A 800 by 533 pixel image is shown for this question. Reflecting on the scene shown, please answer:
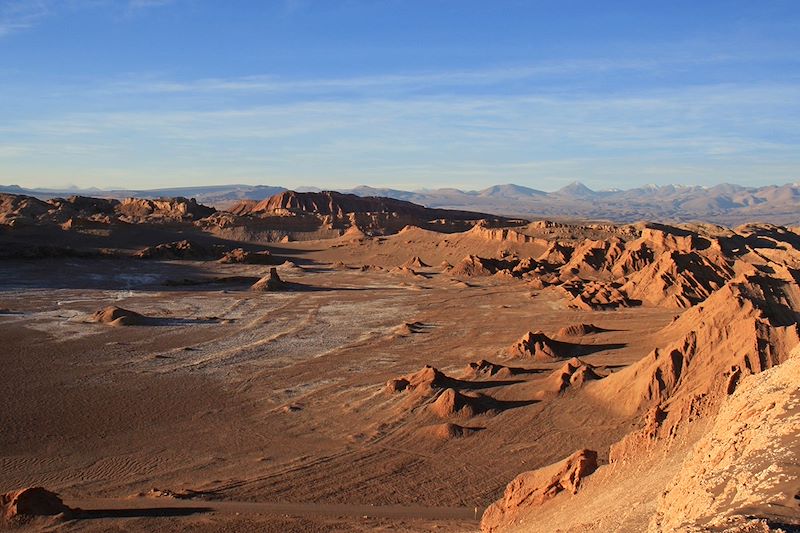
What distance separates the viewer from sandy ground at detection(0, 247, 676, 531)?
12805 millimetres

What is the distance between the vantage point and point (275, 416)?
59.1 feet

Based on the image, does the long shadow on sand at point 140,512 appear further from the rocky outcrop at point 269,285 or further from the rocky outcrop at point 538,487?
the rocky outcrop at point 269,285

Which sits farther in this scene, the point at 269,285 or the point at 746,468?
the point at 269,285

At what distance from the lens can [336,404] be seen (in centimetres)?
1888

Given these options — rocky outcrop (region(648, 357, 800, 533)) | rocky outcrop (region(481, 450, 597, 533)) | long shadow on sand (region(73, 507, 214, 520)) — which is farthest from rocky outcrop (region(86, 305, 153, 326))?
rocky outcrop (region(648, 357, 800, 533))

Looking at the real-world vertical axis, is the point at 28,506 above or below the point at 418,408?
above

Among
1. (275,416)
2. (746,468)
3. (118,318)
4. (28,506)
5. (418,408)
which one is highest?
(746,468)

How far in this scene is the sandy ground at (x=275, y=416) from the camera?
12.8 m

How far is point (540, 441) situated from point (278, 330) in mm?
16407

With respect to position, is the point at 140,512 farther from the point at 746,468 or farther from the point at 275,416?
the point at 746,468

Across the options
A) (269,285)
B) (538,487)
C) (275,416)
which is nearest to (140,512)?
(275,416)

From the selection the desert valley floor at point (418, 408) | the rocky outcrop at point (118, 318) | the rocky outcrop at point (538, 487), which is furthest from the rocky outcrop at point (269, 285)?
the rocky outcrop at point (538, 487)

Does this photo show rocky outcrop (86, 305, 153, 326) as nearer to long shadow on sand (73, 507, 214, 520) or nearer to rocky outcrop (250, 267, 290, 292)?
rocky outcrop (250, 267, 290, 292)

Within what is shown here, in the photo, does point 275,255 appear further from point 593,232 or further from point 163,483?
point 163,483
